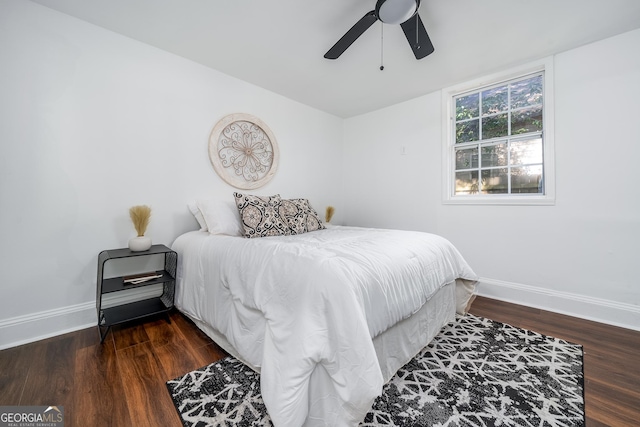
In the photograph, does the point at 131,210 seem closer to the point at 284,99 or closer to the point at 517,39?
the point at 284,99

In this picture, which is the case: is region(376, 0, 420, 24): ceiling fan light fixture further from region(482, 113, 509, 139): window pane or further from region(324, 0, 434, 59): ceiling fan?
region(482, 113, 509, 139): window pane

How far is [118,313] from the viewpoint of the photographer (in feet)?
6.74

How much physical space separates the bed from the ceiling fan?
1409 mm

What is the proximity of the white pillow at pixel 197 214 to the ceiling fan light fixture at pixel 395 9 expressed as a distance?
2.17m

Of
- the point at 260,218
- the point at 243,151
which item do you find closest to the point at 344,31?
the point at 243,151

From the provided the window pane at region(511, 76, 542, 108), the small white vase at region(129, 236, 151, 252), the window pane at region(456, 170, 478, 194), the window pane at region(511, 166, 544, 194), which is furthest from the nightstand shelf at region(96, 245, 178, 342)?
the window pane at region(511, 76, 542, 108)

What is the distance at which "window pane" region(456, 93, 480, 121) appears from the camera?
10.1 ft

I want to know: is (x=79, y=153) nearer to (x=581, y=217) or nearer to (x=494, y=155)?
(x=494, y=155)

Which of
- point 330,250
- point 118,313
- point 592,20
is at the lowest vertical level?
point 118,313

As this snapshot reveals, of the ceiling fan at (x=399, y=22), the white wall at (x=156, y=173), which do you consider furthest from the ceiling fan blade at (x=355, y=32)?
the white wall at (x=156, y=173)

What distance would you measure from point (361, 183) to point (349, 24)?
7.63 ft

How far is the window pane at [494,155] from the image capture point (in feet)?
9.44

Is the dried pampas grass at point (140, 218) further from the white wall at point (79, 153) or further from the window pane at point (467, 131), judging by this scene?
the window pane at point (467, 131)

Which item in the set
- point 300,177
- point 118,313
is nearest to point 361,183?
point 300,177
